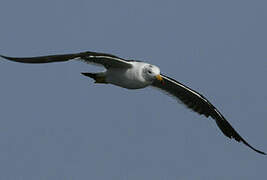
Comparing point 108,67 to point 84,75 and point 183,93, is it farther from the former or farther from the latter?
point 183,93

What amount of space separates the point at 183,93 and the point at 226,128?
81.9 inches

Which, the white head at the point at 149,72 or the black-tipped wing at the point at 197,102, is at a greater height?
the white head at the point at 149,72

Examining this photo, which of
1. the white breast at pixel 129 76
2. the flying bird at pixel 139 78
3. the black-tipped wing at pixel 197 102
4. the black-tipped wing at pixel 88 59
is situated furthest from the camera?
the black-tipped wing at pixel 197 102

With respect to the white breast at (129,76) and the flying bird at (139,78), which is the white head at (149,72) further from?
the white breast at (129,76)

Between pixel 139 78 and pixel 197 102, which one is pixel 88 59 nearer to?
pixel 139 78

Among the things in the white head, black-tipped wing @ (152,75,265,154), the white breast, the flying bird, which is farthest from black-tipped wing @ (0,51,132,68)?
black-tipped wing @ (152,75,265,154)

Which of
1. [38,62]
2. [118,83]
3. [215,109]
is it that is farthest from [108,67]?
[215,109]

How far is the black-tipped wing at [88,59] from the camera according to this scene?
1644cm

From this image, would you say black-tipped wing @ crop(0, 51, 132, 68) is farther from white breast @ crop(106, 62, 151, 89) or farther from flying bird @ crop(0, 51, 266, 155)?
white breast @ crop(106, 62, 151, 89)

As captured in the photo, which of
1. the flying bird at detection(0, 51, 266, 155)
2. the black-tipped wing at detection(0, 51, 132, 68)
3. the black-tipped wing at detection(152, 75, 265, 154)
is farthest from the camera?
the black-tipped wing at detection(152, 75, 265, 154)

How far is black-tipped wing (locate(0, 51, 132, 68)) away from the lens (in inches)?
647

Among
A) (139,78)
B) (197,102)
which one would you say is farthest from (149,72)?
(197,102)

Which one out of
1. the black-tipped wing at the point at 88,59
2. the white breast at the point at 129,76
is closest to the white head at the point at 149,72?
the white breast at the point at 129,76

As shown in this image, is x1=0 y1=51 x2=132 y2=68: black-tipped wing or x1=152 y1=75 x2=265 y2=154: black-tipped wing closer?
x1=0 y1=51 x2=132 y2=68: black-tipped wing
